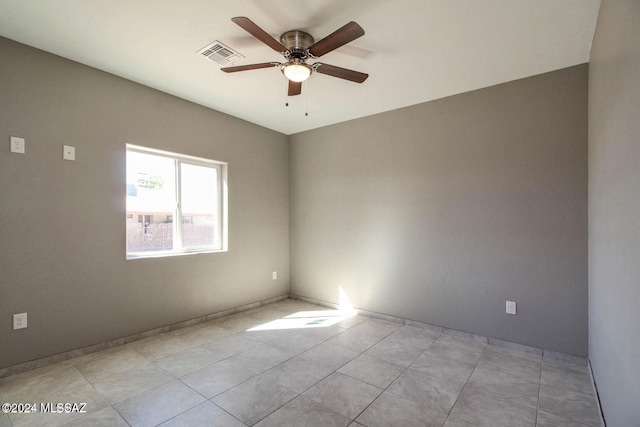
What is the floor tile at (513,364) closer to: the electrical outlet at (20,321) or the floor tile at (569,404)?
the floor tile at (569,404)

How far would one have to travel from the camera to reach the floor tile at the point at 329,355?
258 centimetres

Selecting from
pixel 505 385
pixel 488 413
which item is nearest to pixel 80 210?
pixel 488 413

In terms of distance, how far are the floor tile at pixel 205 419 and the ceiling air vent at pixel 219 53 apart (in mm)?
2689

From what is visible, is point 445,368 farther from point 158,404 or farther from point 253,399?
point 158,404

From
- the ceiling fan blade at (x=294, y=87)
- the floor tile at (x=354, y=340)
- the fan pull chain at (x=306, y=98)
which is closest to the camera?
the ceiling fan blade at (x=294, y=87)

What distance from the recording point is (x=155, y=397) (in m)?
2.05

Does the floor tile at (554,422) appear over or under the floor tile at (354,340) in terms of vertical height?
over

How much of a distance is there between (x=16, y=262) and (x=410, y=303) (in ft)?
12.5

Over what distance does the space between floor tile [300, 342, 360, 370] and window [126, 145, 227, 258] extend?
1.93m

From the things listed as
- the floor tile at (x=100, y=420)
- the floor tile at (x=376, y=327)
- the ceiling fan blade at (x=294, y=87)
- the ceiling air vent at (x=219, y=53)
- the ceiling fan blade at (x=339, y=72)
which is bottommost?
the floor tile at (x=376, y=327)

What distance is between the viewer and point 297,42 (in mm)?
2201

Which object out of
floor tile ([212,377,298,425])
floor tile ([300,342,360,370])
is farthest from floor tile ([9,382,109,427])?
floor tile ([300,342,360,370])

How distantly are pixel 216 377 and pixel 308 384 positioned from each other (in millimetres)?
748

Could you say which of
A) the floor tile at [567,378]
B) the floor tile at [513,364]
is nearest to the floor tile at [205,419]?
the floor tile at [513,364]
